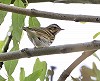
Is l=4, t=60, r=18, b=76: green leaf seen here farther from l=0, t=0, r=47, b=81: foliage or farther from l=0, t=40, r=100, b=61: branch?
l=0, t=40, r=100, b=61: branch

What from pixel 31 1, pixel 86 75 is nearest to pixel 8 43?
pixel 31 1

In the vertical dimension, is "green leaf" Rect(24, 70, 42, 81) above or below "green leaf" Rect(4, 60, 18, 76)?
above

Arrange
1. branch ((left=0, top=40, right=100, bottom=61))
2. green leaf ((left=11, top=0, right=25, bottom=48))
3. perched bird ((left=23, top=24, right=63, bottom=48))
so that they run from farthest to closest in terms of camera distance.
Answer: green leaf ((left=11, top=0, right=25, bottom=48)) → perched bird ((left=23, top=24, right=63, bottom=48)) → branch ((left=0, top=40, right=100, bottom=61))

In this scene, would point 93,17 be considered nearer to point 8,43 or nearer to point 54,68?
point 54,68

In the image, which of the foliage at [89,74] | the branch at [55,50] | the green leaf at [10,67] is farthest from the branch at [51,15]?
the green leaf at [10,67]

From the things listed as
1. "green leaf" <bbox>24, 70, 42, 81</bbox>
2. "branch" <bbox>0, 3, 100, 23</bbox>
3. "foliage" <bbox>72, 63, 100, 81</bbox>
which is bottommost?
"green leaf" <bbox>24, 70, 42, 81</bbox>

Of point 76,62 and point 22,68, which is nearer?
point 76,62

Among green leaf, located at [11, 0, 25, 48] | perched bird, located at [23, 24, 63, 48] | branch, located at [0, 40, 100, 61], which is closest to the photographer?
branch, located at [0, 40, 100, 61]

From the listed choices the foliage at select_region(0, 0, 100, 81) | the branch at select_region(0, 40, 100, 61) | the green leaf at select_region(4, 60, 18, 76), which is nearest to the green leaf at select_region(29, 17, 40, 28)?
the foliage at select_region(0, 0, 100, 81)

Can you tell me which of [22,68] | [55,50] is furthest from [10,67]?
[55,50]

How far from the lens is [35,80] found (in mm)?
620

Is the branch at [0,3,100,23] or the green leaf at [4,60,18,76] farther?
the green leaf at [4,60,18,76]

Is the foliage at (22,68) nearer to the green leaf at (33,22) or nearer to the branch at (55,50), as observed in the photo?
the green leaf at (33,22)

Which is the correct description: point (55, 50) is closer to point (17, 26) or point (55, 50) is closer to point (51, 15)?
point (51, 15)
